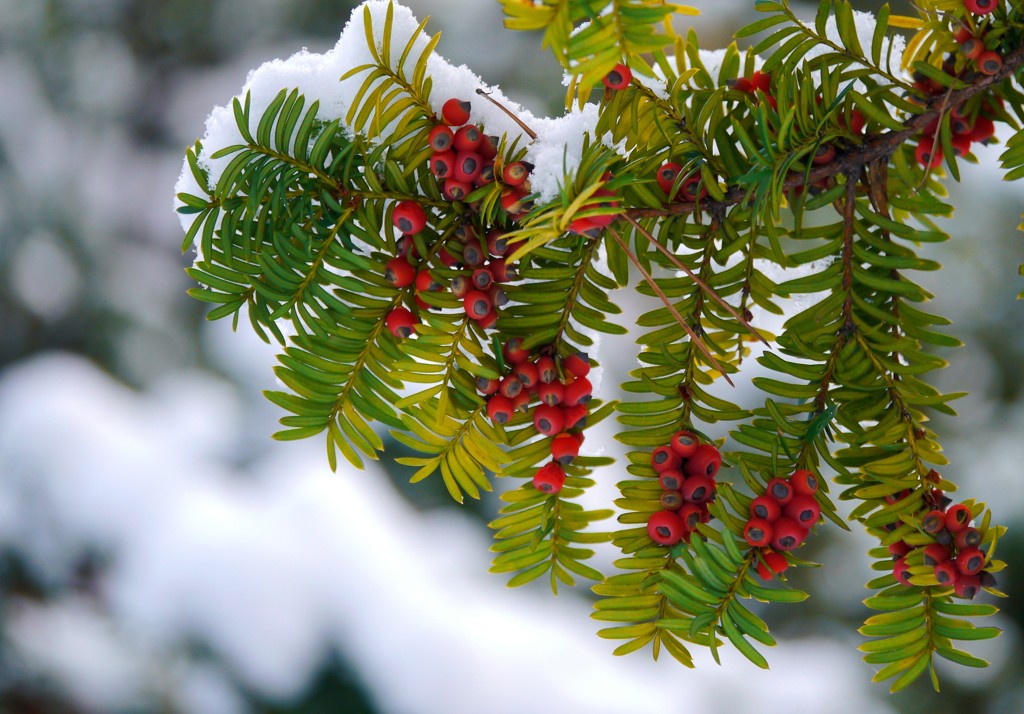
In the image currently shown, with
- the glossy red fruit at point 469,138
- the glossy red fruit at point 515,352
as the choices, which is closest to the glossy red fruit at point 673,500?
the glossy red fruit at point 515,352

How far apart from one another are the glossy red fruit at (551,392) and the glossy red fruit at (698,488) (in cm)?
8

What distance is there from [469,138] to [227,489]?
1.55m

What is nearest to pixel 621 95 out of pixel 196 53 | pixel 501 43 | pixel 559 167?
pixel 559 167

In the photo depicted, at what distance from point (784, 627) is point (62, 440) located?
1.71 meters

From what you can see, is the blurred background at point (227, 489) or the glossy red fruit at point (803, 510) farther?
the blurred background at point (227, 489)

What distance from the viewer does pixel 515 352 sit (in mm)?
415

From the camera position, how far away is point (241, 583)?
1.48 metres

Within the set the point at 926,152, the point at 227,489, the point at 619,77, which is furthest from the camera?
the point at 227,489

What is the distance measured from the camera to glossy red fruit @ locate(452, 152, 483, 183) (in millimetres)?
386

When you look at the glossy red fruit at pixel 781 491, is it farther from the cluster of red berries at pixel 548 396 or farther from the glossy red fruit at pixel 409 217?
the glossy red fruit at pixel 409 217

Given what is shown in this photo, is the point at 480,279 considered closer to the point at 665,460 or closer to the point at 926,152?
the point at 665,460

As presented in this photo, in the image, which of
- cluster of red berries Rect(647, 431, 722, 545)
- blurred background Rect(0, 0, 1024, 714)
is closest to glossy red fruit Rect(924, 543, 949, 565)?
cluster of red berries Rect(647, 431, 722, 545)

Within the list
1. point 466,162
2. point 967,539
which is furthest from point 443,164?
point 967,539

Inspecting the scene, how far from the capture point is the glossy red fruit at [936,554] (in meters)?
0.39
